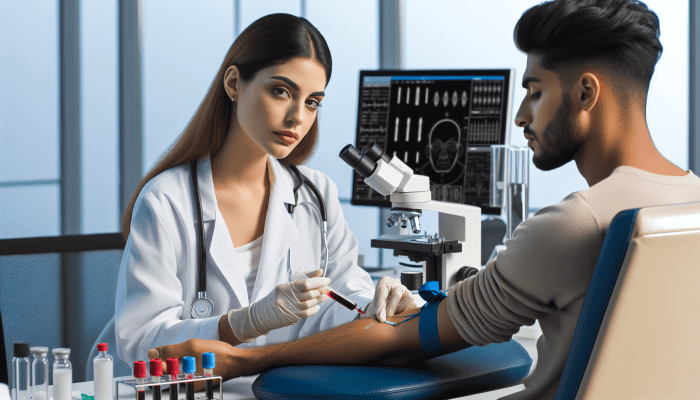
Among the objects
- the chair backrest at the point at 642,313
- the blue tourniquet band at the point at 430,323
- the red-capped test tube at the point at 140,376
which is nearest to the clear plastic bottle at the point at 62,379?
the red-capped test tube at the point at 140,376

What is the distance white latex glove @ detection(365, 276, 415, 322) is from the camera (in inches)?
56.7

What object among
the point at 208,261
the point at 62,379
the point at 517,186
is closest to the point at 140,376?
the point at 62,379

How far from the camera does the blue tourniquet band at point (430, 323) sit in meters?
1.23

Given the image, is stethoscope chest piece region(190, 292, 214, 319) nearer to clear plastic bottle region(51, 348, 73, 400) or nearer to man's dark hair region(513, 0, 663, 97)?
clear plastic bottle region(51, 348, 73, 400)

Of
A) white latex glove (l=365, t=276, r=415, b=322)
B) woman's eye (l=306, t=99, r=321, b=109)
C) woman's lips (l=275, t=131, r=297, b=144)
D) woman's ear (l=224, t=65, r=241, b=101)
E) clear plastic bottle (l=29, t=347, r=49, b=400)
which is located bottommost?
clear plastic bottle (l=29, t=347, r=49, b=400)

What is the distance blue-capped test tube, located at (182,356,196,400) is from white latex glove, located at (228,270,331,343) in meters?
0.38

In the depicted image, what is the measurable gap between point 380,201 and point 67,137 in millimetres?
3906

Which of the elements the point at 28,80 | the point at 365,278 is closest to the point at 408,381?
the point at 365,278

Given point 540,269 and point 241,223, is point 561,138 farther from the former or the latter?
point 241,223

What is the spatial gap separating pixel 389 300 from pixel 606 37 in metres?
0.73

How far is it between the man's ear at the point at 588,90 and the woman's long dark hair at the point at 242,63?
85 centimetres

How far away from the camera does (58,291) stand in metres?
1.84

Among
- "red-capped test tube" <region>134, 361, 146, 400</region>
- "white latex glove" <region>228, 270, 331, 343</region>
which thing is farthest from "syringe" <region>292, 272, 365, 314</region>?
"red-capped test tube" <region>134, 361, 146, 400</region>

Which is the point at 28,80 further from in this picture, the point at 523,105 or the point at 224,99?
the point at 523,105
